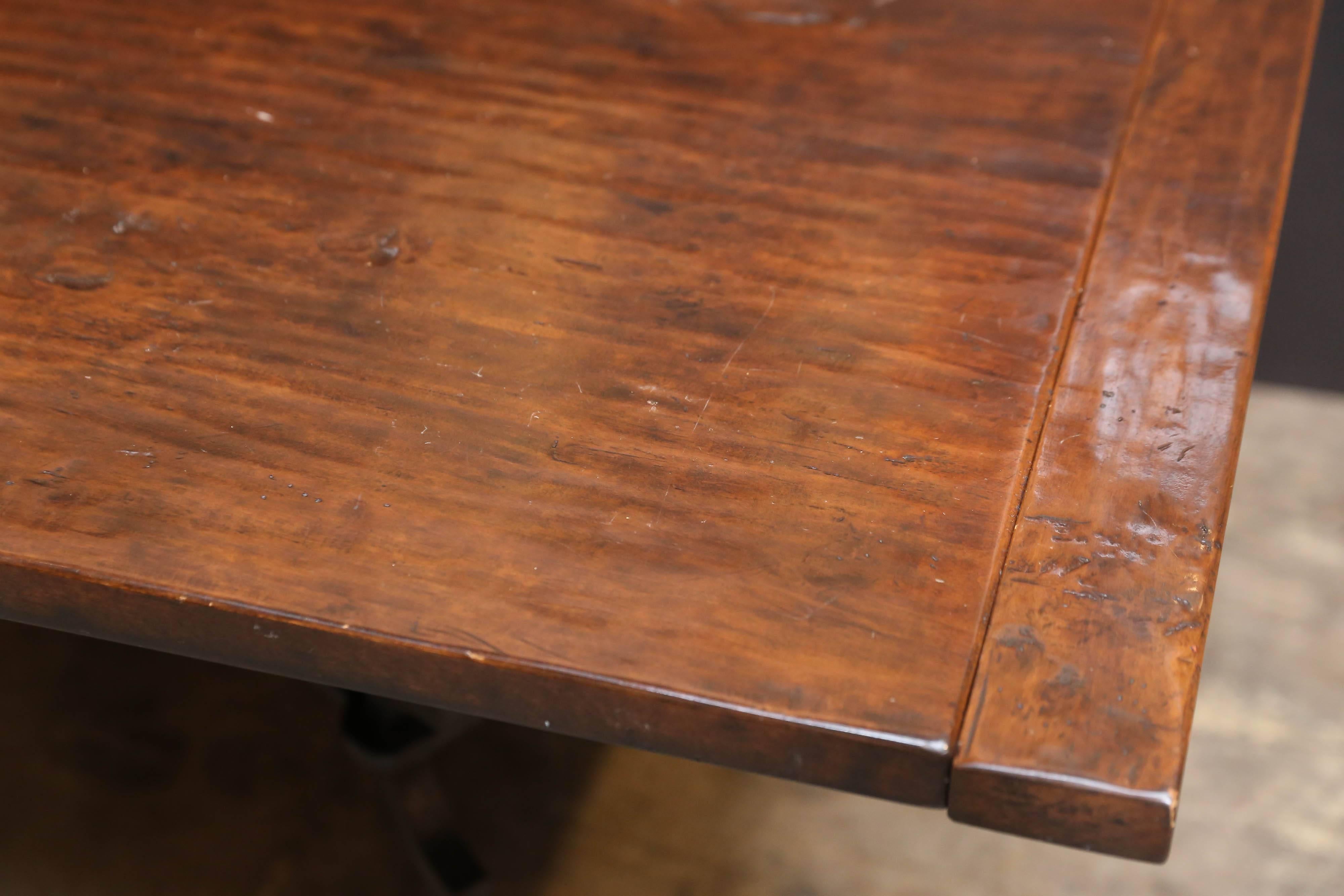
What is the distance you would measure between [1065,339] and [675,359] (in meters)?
0.18

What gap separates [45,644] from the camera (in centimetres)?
131

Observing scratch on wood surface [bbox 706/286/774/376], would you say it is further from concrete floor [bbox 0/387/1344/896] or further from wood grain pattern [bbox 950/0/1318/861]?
concrete floor [bbox 0/387/1344/896]

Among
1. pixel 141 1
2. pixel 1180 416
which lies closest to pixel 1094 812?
pixel 1180 416

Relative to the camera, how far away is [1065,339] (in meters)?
0.53

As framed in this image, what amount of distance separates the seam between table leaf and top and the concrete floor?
0.72 metres

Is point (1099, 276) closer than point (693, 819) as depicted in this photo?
Yes

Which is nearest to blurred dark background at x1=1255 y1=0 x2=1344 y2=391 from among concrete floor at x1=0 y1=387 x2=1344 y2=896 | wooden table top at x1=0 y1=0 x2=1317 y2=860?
concrete floor at x1=0 y1=387 x2=1344 y2=896

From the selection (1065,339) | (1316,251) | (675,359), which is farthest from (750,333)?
(1316,251)

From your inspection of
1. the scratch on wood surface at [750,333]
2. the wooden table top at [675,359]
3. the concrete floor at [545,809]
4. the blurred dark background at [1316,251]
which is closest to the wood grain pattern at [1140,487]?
the wooden table top at [675,359]

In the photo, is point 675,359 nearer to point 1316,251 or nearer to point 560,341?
point 560,341

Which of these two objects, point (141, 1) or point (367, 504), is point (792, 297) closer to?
point (367, 504)

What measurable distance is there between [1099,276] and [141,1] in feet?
2.10

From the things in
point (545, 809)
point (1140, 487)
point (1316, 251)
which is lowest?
point (545, 809)

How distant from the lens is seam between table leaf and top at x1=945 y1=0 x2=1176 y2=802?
0.40m
